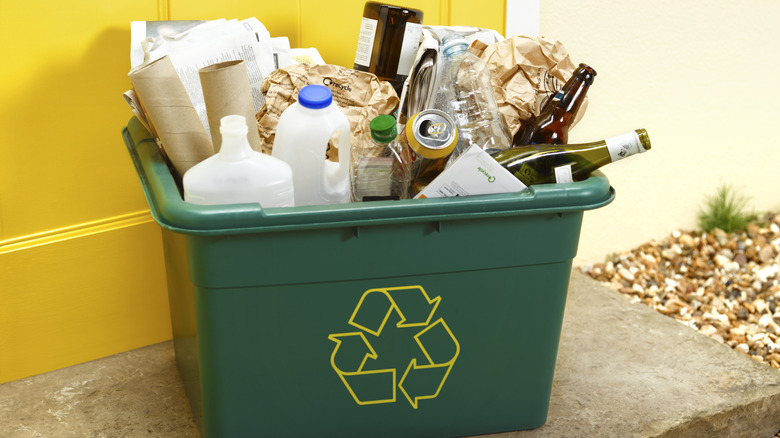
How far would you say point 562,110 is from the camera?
1.47 meters

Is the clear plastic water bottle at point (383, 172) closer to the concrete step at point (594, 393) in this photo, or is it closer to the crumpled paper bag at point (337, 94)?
the crumpled paper bag at point (337, 94)

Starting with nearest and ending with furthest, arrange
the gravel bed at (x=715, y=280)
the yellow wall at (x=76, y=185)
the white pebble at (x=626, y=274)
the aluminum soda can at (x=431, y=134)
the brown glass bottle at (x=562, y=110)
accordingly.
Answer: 1. the aluminum soda can at (x=431, y=134)
2. the brown glass bottle at (x=562, y=110)
3. the yellow wall at (x=76, y=185)
4. the gravel bed at (x=715, y=280)
5. the white pebble at (x=626, y=274)

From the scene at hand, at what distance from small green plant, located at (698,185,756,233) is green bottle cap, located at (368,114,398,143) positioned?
1.98 meters

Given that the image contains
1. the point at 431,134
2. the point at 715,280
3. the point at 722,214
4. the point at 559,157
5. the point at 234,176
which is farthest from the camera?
the point at 722,214

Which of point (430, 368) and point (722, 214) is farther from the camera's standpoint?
point (722, 214)

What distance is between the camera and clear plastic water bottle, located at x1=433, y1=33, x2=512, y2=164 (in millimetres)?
1497

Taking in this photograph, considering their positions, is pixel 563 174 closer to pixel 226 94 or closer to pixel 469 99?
pixel 469 99

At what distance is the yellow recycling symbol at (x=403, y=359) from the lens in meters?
1.26

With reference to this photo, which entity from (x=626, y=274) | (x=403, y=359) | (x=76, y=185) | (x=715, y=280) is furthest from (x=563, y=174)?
(x=715, y=280)

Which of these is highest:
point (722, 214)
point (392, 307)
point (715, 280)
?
point (392, 307)

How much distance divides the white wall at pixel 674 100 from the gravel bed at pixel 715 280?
0.08m

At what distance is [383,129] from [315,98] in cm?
12

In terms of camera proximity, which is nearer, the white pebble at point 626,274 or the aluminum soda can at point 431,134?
the aluminum soda can at point 431,134

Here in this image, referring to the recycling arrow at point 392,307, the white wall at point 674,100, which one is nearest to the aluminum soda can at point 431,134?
the recycling arrow at point 392,307
